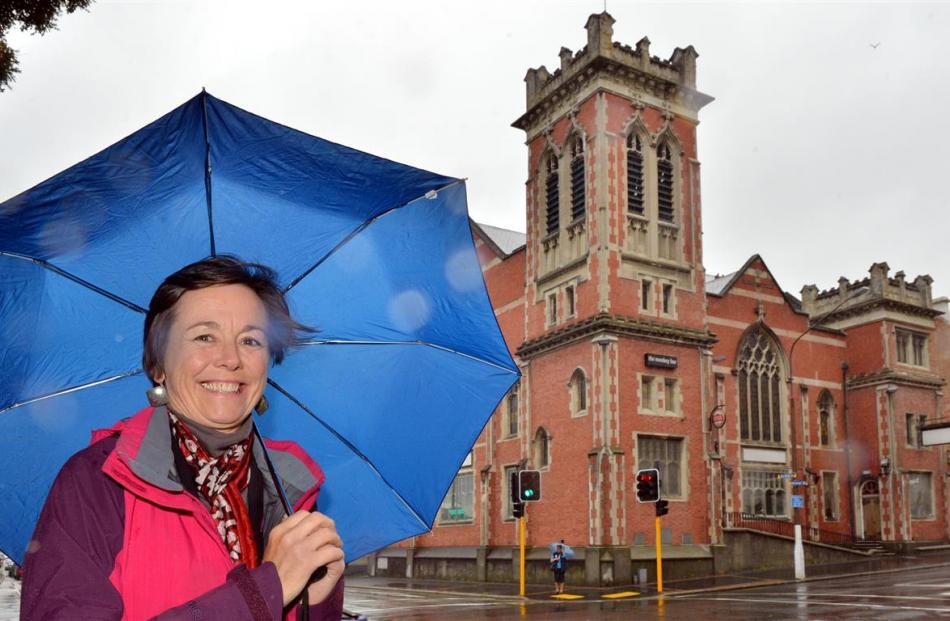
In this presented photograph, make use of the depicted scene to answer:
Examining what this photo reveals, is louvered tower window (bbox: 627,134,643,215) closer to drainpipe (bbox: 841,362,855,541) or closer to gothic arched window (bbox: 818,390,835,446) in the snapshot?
gothic arched window (bbox: 818,390,835,446)

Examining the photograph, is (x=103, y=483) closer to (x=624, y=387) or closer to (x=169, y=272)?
(x=169, y=272)

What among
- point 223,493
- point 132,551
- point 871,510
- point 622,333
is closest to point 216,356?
point 223,493

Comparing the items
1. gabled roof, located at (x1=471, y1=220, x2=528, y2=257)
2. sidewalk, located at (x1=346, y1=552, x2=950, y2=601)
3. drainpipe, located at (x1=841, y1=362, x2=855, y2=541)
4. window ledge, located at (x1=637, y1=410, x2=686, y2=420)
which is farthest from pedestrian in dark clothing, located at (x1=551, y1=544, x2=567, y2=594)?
drainpipe, located at (x1=841, y1=362, x2=855, y2=541)

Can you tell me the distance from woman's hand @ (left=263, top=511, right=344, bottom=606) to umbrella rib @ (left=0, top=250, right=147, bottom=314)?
1.35 metres

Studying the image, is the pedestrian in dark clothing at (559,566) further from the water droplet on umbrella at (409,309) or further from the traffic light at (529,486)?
the water droplet on umbrella at (409,309)

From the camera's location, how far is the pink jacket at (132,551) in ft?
5.97

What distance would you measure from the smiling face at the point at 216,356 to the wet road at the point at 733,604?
17.1 metres

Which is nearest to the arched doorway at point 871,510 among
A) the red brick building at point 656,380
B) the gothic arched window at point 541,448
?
the red brick building at point 656,380

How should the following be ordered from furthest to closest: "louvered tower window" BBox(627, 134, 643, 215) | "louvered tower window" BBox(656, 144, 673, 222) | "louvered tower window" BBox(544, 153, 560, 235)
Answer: "louvered tower window" BBox(544, 153, 560, 235)
"louvered tower window" BBox(656, 144, 673, 222)
"louvered tower window" BBox(627, 134, 643, 215)

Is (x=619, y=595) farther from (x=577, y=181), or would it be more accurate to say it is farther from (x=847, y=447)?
(x=847, y=447)

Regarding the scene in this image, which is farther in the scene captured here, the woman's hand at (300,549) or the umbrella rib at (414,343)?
the umbrella rib at (414,343)

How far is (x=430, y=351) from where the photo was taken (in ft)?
11.3

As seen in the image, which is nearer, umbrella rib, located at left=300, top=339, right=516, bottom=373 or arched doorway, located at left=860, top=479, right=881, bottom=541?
umbrella rib, located at left=300, top=339, right=516, bottom=373

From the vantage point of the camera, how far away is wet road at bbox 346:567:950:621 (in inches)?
720
